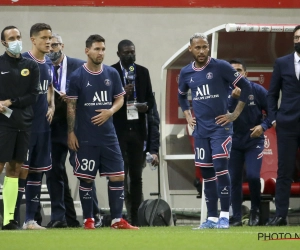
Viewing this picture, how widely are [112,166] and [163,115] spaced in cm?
295

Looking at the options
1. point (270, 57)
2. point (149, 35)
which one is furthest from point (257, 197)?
point (149, 35)

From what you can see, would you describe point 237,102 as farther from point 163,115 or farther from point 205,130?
point 163,115

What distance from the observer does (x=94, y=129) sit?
862 cm

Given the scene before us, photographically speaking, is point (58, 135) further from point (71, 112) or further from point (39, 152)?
point (71, 112)

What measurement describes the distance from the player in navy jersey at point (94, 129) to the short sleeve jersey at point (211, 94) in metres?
0.80

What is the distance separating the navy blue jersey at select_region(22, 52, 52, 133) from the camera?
8.87 m

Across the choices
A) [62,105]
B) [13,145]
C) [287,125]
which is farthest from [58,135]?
[287,125]

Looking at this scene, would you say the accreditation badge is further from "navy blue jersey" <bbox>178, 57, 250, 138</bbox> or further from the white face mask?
the white face mask

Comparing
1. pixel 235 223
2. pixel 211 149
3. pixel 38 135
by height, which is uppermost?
pixel 38 135

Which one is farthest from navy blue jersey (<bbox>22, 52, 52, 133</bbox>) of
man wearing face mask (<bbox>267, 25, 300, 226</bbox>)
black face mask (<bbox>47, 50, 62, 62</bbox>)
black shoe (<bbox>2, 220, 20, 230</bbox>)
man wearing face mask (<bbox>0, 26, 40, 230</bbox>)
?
man wearing face mask (<bbox>267, 25, 300, 226</bbox>)

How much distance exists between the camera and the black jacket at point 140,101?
9.82 meters

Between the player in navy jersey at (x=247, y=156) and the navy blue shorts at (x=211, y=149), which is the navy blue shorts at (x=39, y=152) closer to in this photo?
the navy blue shorts at (x=211, y=149)

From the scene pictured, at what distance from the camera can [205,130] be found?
28.6ft

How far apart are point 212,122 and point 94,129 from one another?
1.17m
